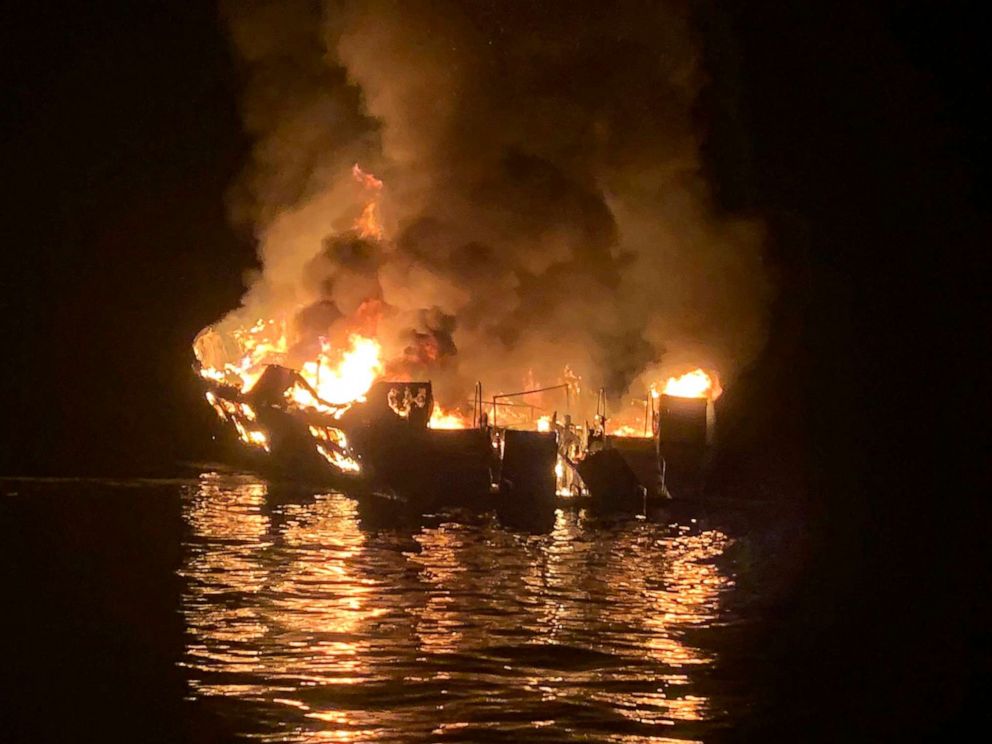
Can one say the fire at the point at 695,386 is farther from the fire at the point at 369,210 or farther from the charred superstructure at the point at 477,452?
the fire at the point at 369,210

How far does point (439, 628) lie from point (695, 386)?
34370 millimetres

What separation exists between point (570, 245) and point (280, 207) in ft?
52.1

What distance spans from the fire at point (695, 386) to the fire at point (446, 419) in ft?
27.9

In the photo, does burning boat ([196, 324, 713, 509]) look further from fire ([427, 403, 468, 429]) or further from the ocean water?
the ocean water

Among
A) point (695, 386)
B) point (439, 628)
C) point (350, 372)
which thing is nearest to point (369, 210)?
point (350, 372)

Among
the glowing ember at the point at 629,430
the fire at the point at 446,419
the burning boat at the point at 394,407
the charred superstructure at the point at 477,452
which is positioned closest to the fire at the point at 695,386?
the burning boat at the point at 394,407

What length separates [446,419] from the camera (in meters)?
49.4

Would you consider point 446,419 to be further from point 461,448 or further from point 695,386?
point 695,386

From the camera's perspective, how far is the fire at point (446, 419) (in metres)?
49.0

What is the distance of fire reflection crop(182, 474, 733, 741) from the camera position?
45.3 feet

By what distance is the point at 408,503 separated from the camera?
40.3m

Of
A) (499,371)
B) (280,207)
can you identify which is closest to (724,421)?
(499,371)

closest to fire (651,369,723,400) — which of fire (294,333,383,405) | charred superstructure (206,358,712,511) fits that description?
charred superstructure (206,358,712,511)

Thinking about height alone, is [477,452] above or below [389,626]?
above
